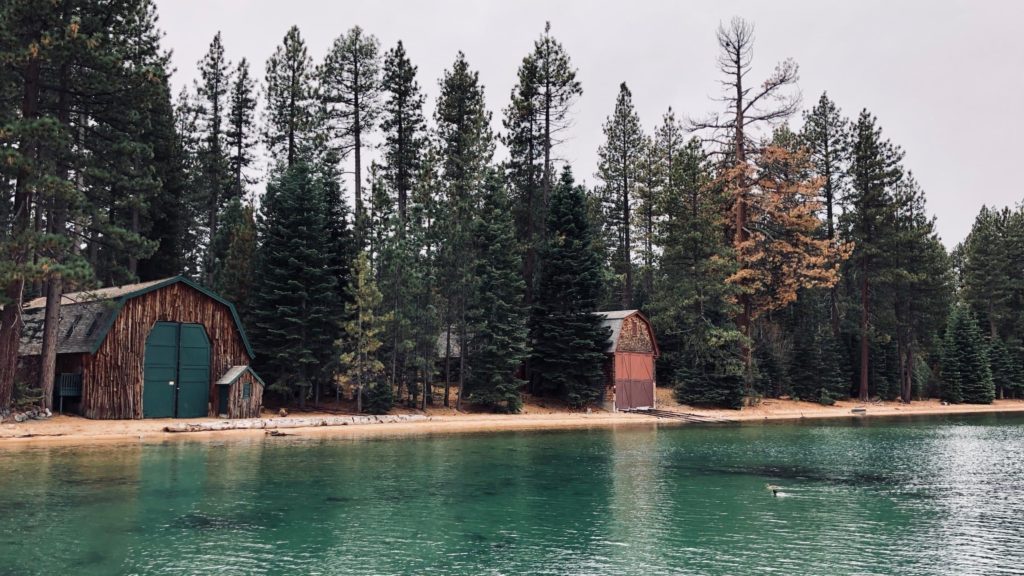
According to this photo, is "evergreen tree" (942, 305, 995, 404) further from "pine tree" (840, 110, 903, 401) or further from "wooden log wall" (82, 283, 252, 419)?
"wooden log wall" (82, 283, 252, 419)

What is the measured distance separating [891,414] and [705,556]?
162 feet

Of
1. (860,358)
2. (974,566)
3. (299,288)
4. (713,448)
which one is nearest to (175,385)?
(299,288)

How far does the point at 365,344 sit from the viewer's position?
135ft

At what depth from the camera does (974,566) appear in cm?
1294

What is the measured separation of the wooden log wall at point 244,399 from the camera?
38219mm

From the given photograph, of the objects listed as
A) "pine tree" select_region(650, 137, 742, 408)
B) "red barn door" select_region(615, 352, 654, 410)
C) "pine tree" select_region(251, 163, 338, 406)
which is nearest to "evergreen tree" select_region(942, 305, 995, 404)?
"pine tree" select_region(650, 137, 742, 408)

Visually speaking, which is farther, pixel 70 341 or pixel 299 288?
pixel 299 288

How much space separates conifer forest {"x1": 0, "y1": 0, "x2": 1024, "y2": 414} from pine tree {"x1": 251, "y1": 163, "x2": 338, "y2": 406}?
0.17 meters

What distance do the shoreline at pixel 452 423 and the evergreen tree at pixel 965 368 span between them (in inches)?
83.1

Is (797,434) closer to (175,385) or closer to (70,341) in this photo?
(175,385)

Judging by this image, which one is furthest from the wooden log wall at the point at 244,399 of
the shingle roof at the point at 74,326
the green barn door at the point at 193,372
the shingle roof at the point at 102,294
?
the shingle roof at the point at 74,326

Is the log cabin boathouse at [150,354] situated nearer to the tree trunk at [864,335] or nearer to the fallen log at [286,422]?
the fallen log at [286,422]

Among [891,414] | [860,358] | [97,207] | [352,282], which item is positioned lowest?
[891,414]

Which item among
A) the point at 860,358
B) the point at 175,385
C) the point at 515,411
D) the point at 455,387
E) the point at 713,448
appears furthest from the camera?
the point at 860,358
